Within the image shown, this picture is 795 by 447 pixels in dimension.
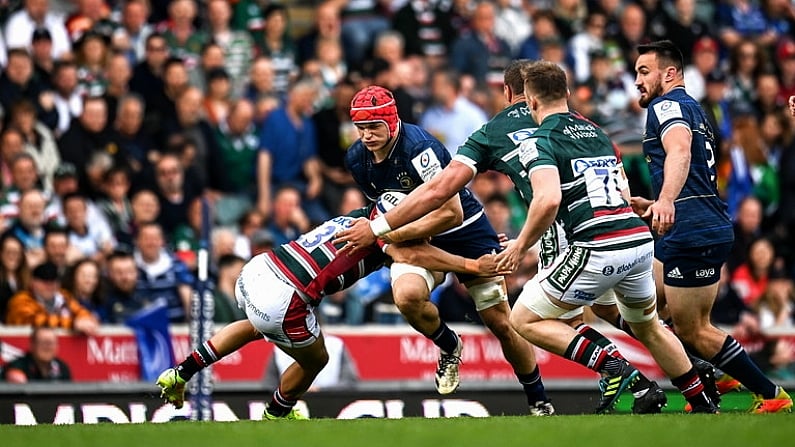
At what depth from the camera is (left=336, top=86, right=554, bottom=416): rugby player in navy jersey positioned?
11117 mm

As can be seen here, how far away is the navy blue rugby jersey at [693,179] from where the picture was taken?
10.8 meters

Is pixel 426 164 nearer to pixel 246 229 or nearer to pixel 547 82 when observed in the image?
pixel 547 82

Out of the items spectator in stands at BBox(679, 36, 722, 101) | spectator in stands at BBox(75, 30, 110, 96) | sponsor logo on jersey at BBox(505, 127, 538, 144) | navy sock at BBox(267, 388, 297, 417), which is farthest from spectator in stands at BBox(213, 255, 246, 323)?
spectator in stands at BBox(679, 36, 722, 101)

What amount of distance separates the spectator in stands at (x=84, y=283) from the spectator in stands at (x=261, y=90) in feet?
10.7

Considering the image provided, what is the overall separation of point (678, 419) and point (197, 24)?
10456 mm

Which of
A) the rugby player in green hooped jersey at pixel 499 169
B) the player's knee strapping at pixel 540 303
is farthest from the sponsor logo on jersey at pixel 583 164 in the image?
the player's knee strapping at pixel 540 303

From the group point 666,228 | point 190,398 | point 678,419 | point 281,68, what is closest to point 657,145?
point 666,228

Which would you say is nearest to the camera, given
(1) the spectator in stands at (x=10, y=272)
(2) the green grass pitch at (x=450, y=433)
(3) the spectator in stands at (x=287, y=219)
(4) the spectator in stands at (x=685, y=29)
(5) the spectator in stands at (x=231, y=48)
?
(2) the green grass pitch at (x=450, y=433)

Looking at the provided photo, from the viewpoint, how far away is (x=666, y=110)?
10727mm

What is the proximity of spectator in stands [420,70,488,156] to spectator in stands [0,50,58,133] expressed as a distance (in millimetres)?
4300

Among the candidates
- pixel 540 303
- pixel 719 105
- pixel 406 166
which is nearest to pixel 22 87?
pixel 406 166

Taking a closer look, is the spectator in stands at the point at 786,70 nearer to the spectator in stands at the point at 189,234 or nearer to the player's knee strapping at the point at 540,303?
the spectator in stands at the point at 189,234

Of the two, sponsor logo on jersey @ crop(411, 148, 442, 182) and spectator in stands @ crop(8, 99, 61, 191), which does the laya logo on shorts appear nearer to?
sponsor logo on jersey @ crop(411, 148, 442, 182)

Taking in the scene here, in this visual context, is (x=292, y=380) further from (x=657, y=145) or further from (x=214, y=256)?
(x=214, y=256)
